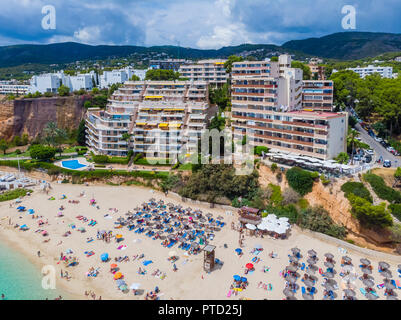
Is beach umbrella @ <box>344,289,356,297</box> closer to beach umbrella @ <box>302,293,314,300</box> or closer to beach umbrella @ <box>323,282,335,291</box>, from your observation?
beach umbrella @ <box>323,282,335,291</box>

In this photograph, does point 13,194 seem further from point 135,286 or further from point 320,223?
point 320,223

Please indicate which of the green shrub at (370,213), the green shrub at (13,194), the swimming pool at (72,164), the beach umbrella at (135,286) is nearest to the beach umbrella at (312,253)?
the green shrub at (370,213)

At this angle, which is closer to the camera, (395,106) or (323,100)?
(395,106)

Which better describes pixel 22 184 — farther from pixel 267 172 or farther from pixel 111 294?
pixel 267 172

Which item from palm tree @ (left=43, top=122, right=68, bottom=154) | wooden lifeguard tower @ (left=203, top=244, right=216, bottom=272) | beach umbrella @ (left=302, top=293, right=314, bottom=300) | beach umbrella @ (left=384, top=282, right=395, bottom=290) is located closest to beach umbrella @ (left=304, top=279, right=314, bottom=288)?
beach umbrella @ (left=302, top=293, right=314, bottom=300)

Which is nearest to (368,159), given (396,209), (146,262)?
(396,209)

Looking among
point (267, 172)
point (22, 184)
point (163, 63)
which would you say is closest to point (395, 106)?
point (267, 172)
